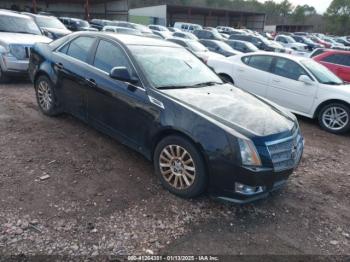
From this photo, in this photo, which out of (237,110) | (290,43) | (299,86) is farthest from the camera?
(290,43)

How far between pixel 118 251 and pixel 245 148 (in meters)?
1.54

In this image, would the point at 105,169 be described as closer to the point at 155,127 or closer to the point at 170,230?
the point at 155,127

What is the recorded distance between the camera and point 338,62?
419 inches

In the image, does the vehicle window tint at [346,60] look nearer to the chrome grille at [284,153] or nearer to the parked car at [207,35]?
the chrome grille at [284,153]

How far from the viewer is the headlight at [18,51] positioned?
771 centimetres

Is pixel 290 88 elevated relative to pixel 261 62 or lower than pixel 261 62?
lower

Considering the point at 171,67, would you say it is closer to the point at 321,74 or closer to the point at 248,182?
the point at 248,182

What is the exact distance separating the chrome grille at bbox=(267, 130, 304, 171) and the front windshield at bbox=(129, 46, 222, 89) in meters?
1.45

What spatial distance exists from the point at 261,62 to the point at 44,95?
5336 millimetres

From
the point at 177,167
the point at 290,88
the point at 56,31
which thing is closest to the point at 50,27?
the point at 56,31

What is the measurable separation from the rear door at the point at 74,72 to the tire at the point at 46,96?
→ 0.80 feet

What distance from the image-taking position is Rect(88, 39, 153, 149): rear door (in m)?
3.87

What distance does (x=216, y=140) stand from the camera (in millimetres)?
3184

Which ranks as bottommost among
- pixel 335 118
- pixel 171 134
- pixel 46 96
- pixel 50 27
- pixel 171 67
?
pixel 335 118
